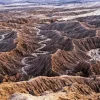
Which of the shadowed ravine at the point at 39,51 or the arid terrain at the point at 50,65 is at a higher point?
the arid terrain at the point at 50,65

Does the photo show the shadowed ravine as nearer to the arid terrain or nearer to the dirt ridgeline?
the arid terrain

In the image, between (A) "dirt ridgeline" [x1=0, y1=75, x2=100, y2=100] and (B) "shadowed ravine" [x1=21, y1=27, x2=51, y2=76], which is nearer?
(A) "dirt ridgeline" [x1=0, y1=75, x2=100, y2=100]

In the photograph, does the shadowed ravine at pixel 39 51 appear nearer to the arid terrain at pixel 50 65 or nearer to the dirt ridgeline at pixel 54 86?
the arid terrain at pixel 50 65

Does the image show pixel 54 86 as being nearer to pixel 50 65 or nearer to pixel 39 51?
pixel 50 65

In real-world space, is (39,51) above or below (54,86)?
below

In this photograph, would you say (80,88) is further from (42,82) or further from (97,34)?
(97,34)

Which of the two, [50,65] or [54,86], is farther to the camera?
[50,65]

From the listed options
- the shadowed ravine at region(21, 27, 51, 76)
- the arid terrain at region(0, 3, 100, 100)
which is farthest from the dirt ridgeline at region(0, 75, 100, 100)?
the shadowed ravine at region(21, 27, 51, 76)

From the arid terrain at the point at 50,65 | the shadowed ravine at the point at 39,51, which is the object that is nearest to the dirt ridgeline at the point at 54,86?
the arid terrain at the point at 50,65

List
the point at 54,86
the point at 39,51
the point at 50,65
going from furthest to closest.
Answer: the point at 39,51
the point at 50,65
the point at 54,86

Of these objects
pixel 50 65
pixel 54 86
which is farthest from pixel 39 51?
pixel 54 86

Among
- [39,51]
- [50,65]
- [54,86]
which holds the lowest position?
[39,51]
